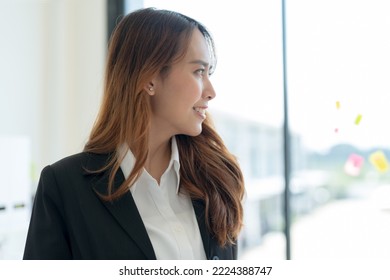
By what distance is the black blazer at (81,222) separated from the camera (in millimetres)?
1189

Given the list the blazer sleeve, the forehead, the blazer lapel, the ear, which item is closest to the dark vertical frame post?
the forehead

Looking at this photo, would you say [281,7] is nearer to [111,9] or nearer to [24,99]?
[111,9]

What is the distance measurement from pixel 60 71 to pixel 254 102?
1.24 meters

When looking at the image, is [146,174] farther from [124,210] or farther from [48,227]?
[48,227]

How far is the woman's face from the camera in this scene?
1.34 meters

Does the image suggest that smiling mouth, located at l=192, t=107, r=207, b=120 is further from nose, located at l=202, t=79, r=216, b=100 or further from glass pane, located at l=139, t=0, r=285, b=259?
glass pane, located at l=139, t=0, r=285, b=259

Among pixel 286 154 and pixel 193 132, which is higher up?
pixel 193 132

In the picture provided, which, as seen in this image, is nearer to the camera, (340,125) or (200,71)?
(200,71)

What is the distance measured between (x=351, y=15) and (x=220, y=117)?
88cm

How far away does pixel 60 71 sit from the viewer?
109 inches

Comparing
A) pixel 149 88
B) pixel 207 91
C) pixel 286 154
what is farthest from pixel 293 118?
pixel 149 88

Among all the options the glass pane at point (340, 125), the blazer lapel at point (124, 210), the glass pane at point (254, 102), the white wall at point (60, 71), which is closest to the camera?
the blazer lapel at point (124, 210)

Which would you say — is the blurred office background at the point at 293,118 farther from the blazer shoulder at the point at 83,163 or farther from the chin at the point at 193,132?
the blazer shoulder at the point at 83,163

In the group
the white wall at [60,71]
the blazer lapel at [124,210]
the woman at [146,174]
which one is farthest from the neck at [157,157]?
the white wall at [60,71]
